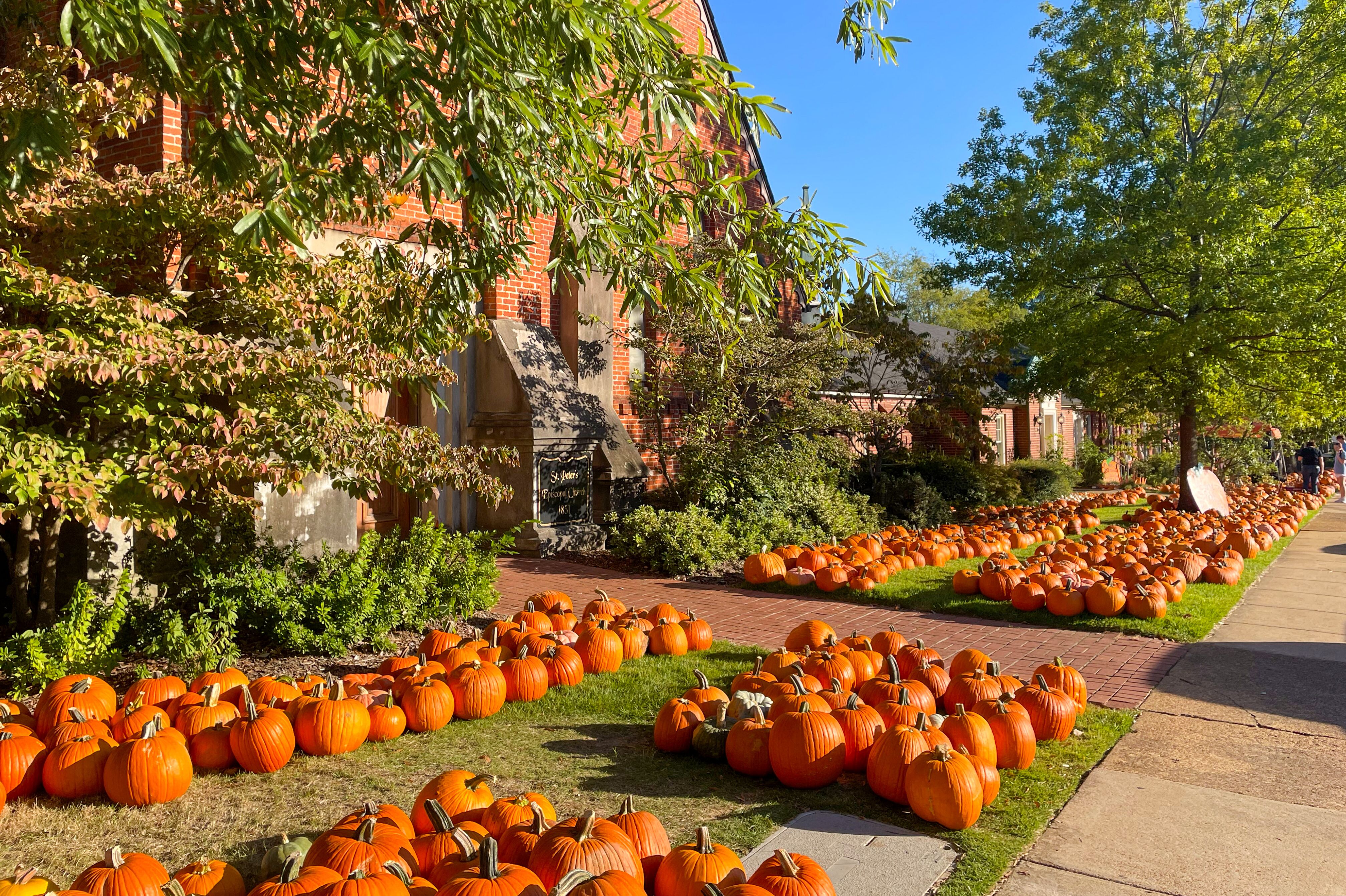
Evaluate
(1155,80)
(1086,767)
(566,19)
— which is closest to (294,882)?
(566,19)

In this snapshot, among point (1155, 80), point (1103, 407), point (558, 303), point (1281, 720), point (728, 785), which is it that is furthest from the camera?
point (1103, 407)

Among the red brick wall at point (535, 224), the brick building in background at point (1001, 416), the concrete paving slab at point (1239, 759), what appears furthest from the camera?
the brick building in background at point (1001, 416)

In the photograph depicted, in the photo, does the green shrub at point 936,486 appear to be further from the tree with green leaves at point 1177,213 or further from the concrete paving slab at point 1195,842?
the concrete paving slab at point 1195,842

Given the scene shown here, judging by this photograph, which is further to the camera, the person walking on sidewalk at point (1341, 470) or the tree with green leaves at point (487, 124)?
the person walking on sidewalk at point (1341, 470)

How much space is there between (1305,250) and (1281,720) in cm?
1069

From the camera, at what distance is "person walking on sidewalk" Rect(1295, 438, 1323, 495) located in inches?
834

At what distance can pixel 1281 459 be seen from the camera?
1124 inches

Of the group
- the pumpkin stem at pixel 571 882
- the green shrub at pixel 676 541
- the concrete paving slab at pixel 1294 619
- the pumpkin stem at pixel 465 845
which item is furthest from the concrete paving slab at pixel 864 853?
the green shrub at pixel 676 541

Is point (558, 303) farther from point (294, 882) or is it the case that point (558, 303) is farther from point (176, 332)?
point (294, 882)

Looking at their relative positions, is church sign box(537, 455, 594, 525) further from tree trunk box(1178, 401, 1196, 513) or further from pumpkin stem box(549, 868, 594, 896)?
tree trunk box(1178, 401, 1196, 513)

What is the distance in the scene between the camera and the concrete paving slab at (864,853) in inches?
116

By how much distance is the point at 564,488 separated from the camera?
11359mm

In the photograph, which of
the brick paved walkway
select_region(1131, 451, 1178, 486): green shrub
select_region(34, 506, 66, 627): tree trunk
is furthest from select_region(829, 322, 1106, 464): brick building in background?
select_region(34, 506, 66, 627): tree trunk

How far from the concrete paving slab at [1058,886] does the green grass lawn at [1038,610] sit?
4.46m
